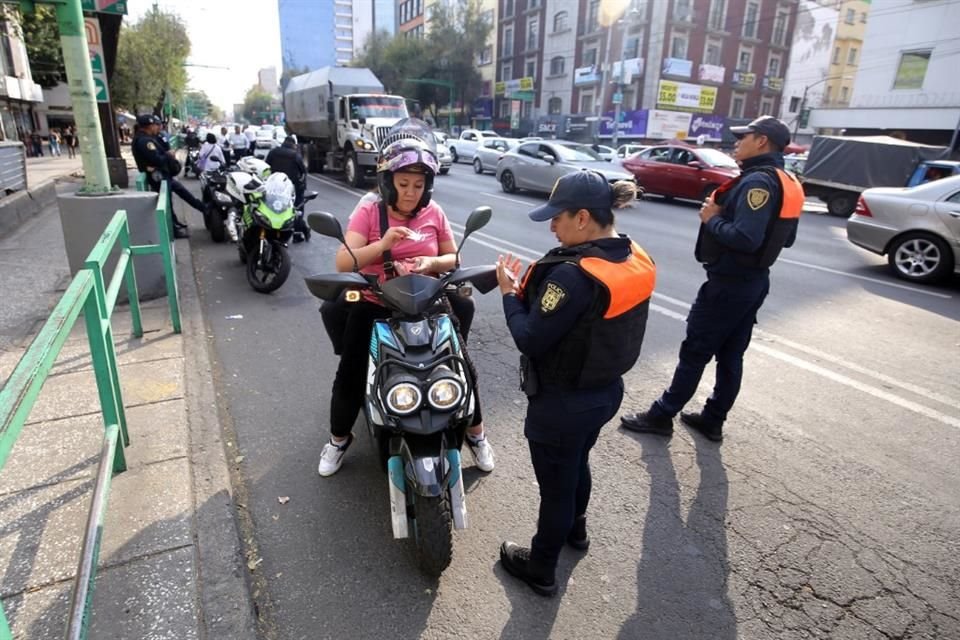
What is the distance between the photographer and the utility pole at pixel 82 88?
4.96 metres

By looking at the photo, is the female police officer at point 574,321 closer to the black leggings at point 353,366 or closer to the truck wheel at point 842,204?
the black leggings at point 353,366

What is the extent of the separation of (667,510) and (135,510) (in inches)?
101

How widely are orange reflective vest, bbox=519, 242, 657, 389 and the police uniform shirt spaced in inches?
52.7

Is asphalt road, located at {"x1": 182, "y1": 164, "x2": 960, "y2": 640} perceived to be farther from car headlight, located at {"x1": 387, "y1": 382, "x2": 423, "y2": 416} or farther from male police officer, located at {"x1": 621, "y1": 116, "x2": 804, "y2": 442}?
car headlight, located at {"x1": 387, "y1": 382, "x2": 423, "y2": 416}

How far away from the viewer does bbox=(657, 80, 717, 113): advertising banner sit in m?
39.1

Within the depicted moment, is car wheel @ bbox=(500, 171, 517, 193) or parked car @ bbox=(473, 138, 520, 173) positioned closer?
car wheel @ bbox=(500, 171, 517, 193)

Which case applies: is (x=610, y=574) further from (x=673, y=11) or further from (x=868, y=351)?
(x=673, y=11)

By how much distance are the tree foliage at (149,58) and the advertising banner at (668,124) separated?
29979 millimetres

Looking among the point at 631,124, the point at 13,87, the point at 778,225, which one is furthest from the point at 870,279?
the point at 631,124

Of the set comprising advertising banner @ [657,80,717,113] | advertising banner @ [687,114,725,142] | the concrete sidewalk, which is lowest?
the concrete sidewalk

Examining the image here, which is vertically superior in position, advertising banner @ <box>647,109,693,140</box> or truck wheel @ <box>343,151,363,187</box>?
advertising banner @ <box>647,109,693,140</box>

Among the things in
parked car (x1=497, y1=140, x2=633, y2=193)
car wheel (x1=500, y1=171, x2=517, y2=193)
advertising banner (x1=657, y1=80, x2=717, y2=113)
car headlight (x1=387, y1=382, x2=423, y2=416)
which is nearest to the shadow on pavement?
car headlight (x1=387, y1=382, x2=423, y2=416)

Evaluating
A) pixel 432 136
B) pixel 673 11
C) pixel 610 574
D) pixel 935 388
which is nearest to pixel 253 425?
pixel 432 136

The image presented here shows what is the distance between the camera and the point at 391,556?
260cm
